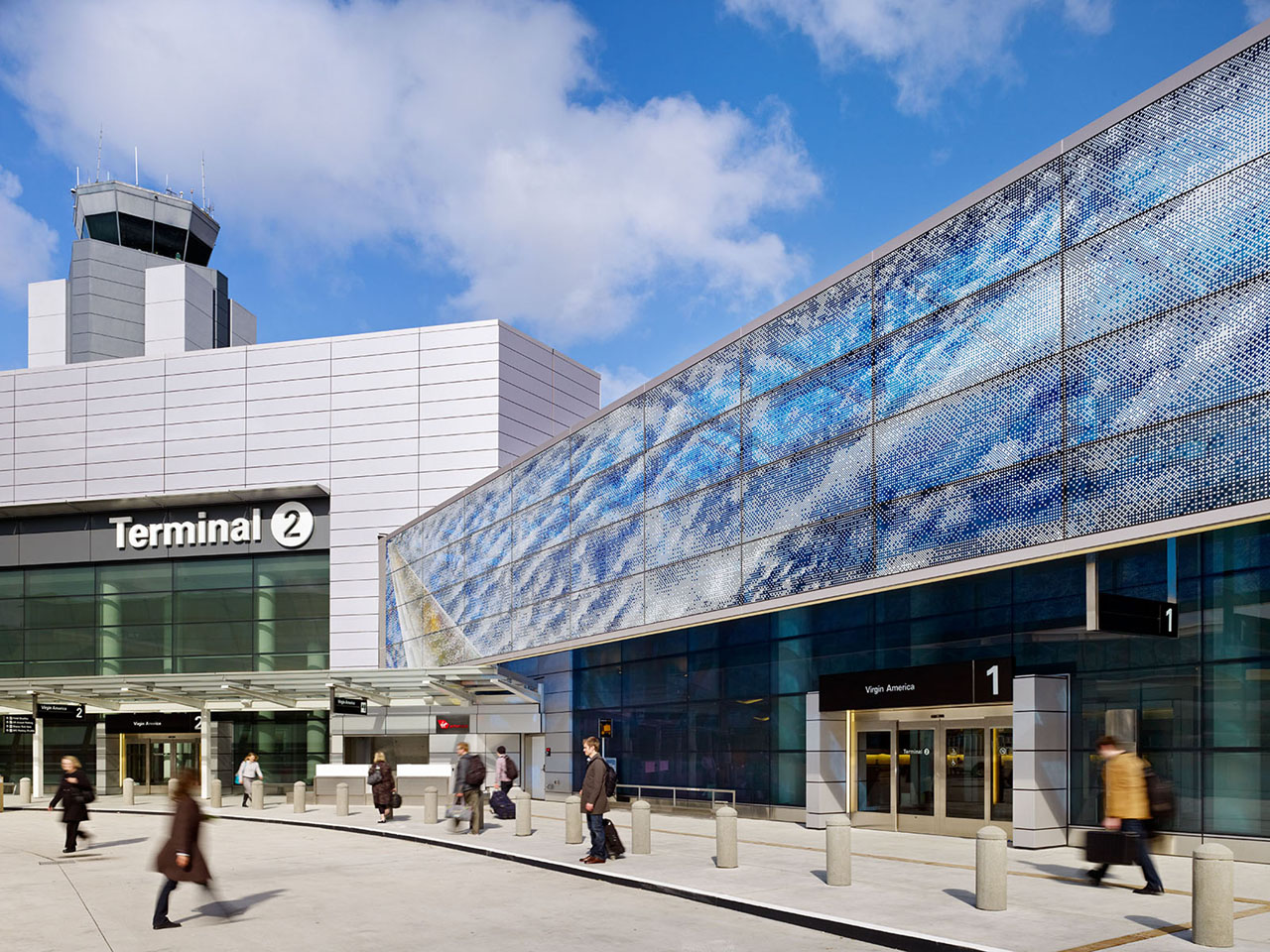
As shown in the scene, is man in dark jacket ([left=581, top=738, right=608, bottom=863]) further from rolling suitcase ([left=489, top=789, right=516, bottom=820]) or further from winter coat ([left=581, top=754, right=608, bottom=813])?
rolling suitcase ([left=489, top=789, right=516, bottom=820])

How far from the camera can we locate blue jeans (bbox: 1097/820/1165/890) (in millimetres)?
12766

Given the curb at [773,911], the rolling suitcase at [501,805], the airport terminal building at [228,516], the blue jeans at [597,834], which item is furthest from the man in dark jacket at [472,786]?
the airport terminal building at [228,516]

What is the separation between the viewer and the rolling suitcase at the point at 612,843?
16922 millimetres

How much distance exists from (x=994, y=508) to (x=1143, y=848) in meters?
4.69

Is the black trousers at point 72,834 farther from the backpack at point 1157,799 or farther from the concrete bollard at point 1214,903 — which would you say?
the concrete bollard at point 1214,903

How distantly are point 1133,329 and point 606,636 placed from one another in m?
14.7

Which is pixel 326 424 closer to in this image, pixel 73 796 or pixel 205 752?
pixel 205 752

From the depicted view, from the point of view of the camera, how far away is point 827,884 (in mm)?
14086

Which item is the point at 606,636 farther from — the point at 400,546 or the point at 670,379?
the point at 400,546

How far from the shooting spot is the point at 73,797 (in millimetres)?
19984

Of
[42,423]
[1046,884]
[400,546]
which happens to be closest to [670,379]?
[1046,884]

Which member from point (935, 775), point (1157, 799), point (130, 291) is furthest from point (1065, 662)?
point (130, 291)

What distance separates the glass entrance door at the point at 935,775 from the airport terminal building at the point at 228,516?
2135cm

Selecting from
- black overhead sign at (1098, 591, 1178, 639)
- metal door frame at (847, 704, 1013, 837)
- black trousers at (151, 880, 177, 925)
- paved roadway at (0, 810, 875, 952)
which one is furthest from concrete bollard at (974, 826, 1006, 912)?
black trousers at (151, 880, 177, 925)
